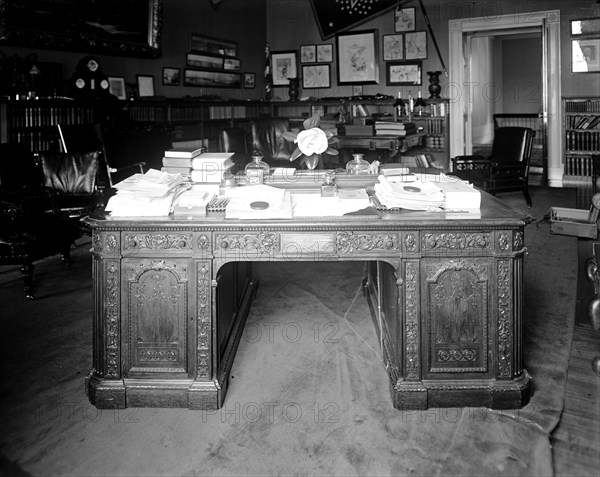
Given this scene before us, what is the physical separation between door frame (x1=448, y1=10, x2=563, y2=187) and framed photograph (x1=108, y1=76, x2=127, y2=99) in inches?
190

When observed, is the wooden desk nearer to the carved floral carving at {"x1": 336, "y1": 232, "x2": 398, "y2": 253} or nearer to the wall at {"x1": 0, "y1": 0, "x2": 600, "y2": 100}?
the carved floral carving at {"x1": 336, "y1": 232, "x2": 398, "y2": 253}

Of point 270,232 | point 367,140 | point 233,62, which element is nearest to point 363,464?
point 270,232

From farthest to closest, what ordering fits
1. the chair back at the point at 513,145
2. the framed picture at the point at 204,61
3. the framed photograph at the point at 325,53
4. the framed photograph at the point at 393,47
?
the framed photograph at the point at 325,53 → the framed photograph at the point at 393,47 → the framed picture at the point at 204,61 → the chair back at the point at 513,145

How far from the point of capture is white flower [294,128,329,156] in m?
2.91

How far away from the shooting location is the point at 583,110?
8172mm

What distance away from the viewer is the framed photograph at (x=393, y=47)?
28.6 feet

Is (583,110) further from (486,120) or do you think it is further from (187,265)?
(187,265)

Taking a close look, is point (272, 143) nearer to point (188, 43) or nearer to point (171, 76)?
point (171, 76)

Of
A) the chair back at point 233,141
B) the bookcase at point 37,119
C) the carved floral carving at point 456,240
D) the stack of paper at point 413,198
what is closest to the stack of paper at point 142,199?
the stack of paper at point 413,198

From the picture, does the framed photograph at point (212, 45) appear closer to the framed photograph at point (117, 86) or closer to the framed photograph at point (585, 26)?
the framed photograph at point (117, 86)

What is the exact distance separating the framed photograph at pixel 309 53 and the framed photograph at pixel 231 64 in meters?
1.27

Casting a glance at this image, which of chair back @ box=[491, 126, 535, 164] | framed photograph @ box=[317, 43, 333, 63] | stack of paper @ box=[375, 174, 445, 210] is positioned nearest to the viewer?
stack of paper @ box=[375, 174, 445, 210]

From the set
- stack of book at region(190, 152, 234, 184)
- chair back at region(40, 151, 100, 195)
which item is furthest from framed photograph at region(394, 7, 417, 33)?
stack of book at region(190, 152, 234, 184)

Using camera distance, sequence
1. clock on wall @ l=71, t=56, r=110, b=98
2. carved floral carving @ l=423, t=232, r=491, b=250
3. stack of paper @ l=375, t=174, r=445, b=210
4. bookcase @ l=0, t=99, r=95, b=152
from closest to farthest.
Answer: carved floral carving @ l=423, t=232, r=491, b=250, stack of paper @ l=375, t=174, r=445, b=210, bookcase @ l=0, t=99, r=95, b=152, clock on wall @ l=71, t=56, r=110, b=98
